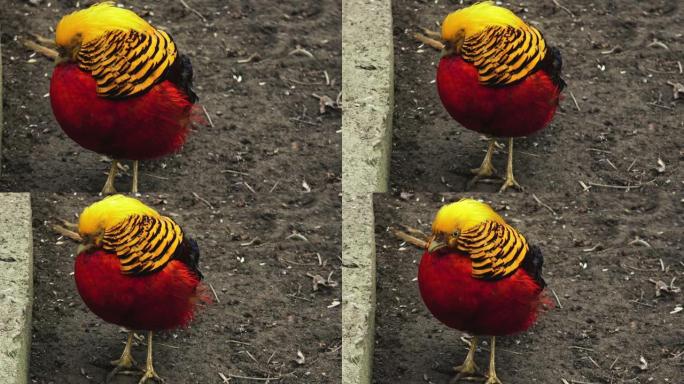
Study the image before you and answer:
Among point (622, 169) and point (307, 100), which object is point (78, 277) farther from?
point (622, 169)

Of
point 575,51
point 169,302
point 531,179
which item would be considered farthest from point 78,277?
point 575,51

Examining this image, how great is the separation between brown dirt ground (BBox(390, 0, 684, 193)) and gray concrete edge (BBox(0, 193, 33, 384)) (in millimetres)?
1910

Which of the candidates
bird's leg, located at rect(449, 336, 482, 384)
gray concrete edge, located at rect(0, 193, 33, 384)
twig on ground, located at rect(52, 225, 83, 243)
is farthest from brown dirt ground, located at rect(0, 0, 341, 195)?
bird's leg, located at rect(449, 336, 482, 384)

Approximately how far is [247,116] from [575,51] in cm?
186

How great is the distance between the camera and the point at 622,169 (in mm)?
10484

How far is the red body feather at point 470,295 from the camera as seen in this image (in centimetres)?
945

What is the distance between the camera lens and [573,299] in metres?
10.2

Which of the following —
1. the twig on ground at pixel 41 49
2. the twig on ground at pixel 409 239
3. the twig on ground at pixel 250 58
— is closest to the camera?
the twig on ground at pixel 409 239

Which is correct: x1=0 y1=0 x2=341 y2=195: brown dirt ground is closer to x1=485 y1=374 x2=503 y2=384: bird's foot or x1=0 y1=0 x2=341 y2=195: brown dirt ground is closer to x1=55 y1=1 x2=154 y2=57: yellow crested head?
x1=55 y1=1 x2=154 y2=57: yellow crested head

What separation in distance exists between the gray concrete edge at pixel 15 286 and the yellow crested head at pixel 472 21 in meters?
2.29

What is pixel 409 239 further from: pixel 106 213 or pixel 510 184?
pixel 106 213

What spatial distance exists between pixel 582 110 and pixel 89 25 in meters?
2.72

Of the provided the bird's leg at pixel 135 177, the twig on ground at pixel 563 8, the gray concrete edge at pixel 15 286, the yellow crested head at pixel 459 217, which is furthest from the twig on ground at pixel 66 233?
the twig on ground at pixel 563 8

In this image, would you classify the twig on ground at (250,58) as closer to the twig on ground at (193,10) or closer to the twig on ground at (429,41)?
the twig on ground at (193,10)
